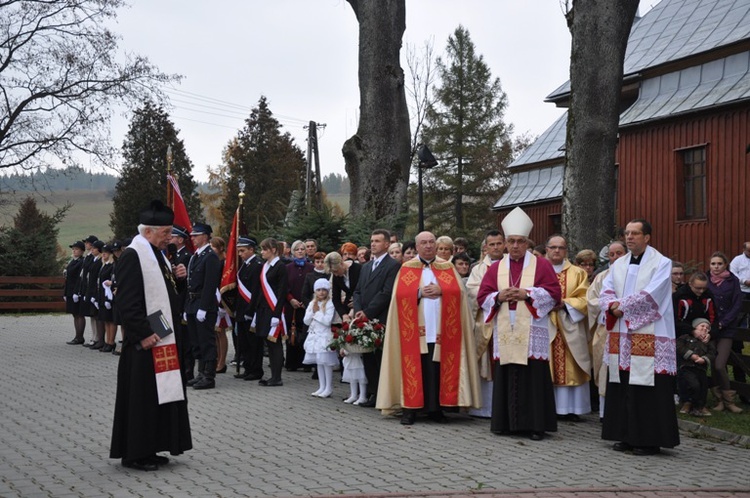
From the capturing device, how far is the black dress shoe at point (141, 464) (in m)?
8.16

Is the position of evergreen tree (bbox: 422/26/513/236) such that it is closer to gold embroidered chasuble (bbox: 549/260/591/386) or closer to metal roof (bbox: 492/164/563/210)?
metal roof (bbox: 492/164/563/210)

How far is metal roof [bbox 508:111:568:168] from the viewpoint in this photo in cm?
3762

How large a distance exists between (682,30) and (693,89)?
3.37 m

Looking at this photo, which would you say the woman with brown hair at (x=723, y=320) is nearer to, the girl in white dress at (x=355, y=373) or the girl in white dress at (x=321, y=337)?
the girl in white dress at (x=355, y=373)

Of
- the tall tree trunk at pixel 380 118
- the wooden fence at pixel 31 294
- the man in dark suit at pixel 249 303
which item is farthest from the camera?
the wooden fence at pixel 31 294

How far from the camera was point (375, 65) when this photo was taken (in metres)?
19.2

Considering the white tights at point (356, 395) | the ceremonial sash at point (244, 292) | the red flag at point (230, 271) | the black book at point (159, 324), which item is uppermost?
the red flag at point (230, 271)

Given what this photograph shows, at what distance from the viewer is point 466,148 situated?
191ft

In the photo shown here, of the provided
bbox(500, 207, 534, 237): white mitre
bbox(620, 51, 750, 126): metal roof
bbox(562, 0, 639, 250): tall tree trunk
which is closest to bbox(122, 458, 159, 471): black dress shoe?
bbox(500, 207, 534, 237): white mitre

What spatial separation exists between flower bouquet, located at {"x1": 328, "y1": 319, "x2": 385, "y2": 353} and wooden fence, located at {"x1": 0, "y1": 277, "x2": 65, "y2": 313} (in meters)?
23.1

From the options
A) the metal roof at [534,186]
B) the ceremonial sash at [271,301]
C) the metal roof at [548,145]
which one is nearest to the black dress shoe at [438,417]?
the ceremonial sash at [271,301]

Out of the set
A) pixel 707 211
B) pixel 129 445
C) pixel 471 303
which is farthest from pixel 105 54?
pixel 129 445

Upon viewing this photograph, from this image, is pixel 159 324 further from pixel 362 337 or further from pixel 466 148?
pixel 466 148

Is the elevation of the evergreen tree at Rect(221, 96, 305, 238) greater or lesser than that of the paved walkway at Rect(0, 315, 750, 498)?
greater
